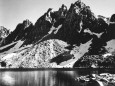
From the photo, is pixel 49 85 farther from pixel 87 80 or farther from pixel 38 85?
pixel 87 80

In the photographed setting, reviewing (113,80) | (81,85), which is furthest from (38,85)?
(113,80)

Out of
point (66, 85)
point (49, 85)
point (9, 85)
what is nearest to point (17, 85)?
point (9, 85)

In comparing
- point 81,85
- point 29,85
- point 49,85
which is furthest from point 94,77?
point 29,85

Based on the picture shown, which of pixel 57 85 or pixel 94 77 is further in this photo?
pixel 94 77

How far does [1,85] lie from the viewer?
11012 cm

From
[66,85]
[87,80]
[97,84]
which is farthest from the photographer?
[87,80]

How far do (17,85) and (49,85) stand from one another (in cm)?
1621

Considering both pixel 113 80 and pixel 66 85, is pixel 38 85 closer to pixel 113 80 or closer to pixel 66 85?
pixel 66 85

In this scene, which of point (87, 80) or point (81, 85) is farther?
point (87, 80)

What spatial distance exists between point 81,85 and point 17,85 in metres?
32.6

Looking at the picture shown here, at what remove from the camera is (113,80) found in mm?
111000

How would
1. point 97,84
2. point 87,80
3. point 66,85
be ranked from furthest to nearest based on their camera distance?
1. point 87,80
2. point 66,85
3. point 97,84

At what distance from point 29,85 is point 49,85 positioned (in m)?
9.98

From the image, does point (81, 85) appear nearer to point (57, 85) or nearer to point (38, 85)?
point (57, 85)
